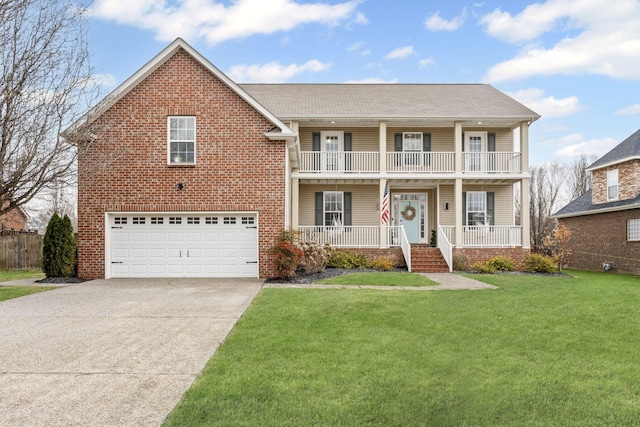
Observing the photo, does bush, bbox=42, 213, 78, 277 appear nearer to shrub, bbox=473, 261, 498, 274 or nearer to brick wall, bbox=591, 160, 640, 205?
shrub, bbox=473, 261, 498, 274

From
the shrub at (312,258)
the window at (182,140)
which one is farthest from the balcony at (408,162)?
the window at (182,140)

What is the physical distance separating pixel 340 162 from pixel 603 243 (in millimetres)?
14526

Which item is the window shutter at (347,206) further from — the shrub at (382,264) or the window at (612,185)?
the window at (612,185)

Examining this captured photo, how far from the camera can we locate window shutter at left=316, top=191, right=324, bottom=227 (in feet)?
64.7

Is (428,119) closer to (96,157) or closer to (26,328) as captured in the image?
(96,157)

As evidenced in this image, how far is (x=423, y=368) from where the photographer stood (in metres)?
5.07

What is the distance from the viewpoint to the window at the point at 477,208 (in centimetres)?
1997

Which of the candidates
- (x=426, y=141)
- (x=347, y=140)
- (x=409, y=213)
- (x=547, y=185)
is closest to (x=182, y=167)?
(x=347, y=140)

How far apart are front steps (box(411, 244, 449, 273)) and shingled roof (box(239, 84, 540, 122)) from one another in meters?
5.54

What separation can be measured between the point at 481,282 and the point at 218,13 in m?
13.4

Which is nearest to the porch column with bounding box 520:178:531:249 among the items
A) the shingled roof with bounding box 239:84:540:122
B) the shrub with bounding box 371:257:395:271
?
the shingled roof with bounding box 239:84:540:122

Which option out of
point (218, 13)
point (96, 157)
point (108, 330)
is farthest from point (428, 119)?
point (108, 330)

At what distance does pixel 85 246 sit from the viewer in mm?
14359

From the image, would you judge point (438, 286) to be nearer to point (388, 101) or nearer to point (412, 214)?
point (412, 214)
